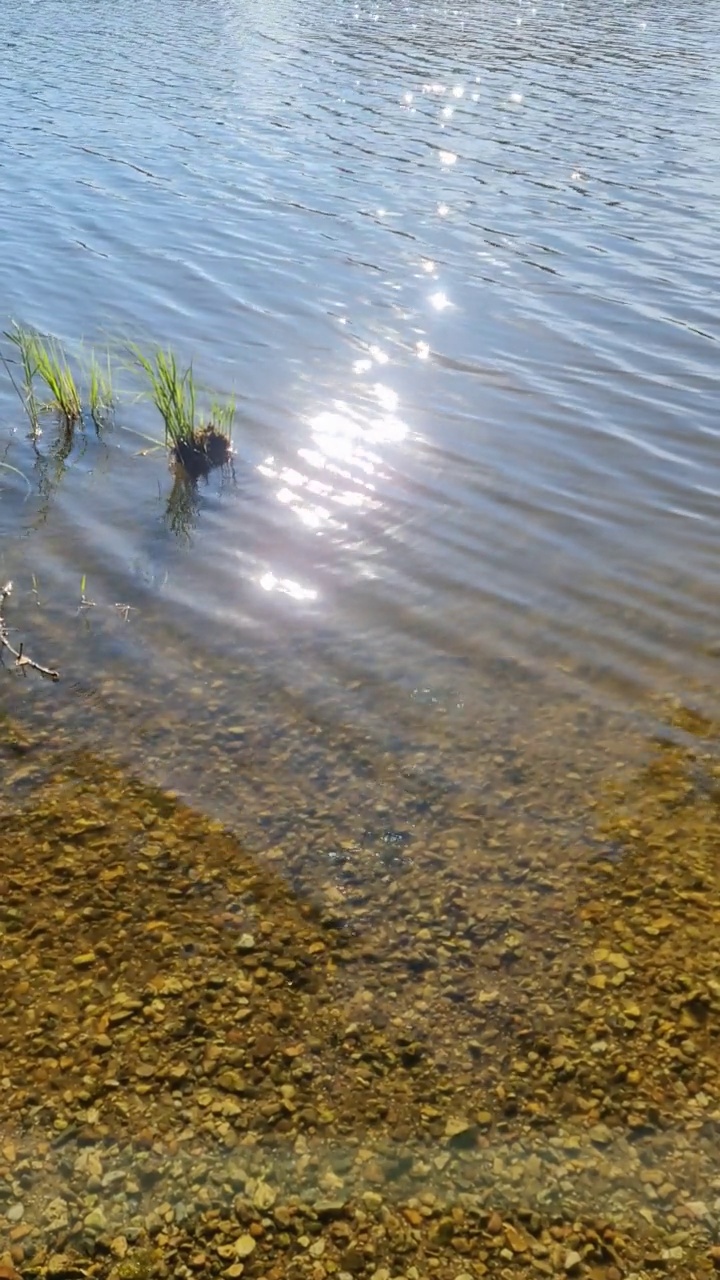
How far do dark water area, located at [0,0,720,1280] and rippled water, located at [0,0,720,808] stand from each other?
2.0 inches

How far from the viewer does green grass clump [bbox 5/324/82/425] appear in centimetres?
1141

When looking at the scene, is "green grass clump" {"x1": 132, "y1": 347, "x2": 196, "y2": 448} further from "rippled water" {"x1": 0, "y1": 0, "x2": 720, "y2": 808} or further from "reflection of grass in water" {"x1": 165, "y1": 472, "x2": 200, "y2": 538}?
"rippled water" {"x1": 0, "y1": 0, "x2": 720, "y2": 808}

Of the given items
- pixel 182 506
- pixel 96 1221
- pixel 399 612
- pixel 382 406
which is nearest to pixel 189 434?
pixel 182 506

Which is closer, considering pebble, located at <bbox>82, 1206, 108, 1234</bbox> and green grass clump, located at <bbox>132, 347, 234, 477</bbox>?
pebble, located at <bbox>82, 1206, 108, 1234</bbox>

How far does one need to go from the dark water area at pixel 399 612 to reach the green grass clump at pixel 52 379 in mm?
251

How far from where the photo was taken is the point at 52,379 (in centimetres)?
1137

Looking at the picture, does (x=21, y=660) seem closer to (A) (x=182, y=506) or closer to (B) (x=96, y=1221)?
(A) (x=182, y=506)

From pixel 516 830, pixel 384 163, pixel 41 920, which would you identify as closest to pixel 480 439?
pixel 516 830

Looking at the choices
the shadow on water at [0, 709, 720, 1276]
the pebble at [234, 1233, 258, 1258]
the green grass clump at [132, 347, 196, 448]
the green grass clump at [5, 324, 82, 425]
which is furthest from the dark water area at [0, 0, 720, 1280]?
the pebble at [234, 1233, 258, 1258]

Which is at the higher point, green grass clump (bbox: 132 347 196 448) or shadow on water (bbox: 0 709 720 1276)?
green grass clump (bbox: 132 347 196 448)

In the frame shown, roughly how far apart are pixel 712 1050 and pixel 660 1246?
1.10 metres

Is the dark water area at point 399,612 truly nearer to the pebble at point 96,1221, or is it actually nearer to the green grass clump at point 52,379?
the green grass clump at point 52,379

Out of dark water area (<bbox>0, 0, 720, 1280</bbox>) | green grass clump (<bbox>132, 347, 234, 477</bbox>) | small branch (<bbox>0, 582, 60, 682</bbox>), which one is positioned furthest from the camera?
green grass clump (<bbox>132, 347, 234, 477</bbox>)

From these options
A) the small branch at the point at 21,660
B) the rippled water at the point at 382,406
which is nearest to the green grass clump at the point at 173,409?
the rippled water at the point at 382,406
